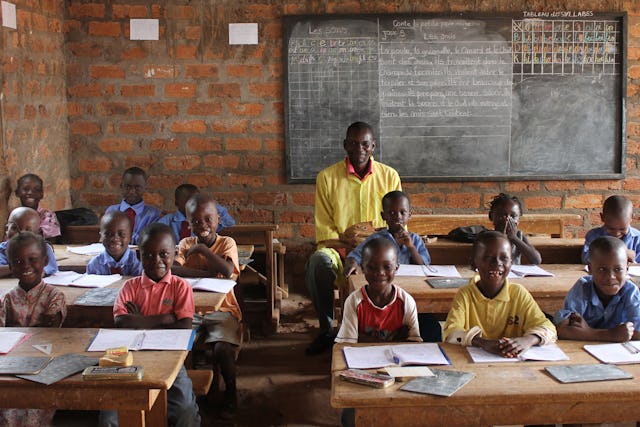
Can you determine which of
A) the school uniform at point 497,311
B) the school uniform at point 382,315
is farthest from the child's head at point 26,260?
the school uniform at point 497,311

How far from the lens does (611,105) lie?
589cm

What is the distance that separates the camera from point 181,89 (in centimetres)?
589

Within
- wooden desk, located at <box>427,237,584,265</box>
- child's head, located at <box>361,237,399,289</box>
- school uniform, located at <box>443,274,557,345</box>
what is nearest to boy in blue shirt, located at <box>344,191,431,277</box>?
wooden desk, located at <box>427,237,584,265</box>

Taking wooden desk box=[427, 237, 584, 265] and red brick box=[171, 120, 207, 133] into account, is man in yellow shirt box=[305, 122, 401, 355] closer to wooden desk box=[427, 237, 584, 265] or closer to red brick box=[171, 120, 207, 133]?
wooden desk box=[427, 237, 584, 265]

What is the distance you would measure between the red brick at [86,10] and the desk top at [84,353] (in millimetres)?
3746

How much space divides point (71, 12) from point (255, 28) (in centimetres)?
141

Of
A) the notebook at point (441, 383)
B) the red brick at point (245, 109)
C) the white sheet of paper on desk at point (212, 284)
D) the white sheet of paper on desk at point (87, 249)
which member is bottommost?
the notebook at point (441, 383)

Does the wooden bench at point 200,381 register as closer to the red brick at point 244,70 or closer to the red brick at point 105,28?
the red brick at point 244,70

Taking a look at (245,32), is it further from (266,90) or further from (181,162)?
(181,162)

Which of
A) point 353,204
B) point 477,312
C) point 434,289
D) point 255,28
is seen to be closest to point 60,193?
point 255,28

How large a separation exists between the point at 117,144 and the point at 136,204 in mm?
896

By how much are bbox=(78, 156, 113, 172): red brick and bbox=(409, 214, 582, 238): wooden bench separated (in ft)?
7.97

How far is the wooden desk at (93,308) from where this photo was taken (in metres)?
3.12

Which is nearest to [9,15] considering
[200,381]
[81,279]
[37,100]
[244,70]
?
[37,100]
